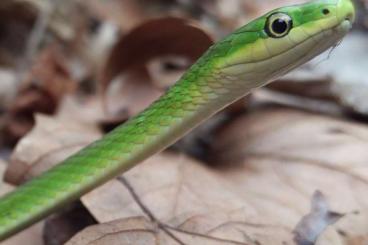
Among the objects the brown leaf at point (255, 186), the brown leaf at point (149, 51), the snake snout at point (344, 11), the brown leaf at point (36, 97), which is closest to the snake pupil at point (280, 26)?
the snake snout at point (344, 11)

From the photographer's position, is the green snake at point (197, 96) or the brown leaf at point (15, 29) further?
the brown leaf at point (15, 29)

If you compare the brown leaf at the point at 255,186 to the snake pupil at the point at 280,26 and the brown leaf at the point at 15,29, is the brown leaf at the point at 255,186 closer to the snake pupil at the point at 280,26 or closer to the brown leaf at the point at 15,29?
the snake pupil at the point at 280,26

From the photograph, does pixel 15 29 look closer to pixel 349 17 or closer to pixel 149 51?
pixel 149 51

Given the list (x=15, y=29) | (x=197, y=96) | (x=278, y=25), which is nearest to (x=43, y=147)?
(x=197, y=96)

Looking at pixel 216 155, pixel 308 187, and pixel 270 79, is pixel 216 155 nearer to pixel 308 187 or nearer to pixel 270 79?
pixel 308 187

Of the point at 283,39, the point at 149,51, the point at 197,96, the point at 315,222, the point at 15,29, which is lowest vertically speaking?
the point at 315,222

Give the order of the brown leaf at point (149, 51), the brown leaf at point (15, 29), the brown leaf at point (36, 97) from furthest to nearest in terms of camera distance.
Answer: the brown leaf at point (15, 29) < the brown leaf at point (36, 97) < the brown leaf at point (149, 51)
